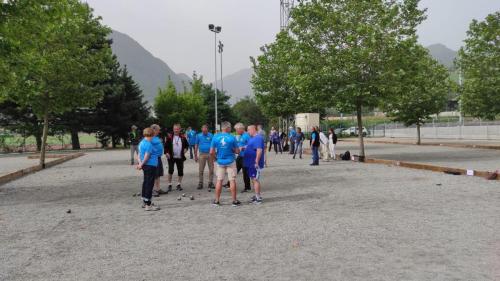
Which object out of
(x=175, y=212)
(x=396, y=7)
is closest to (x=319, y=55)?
(x=396, y=7)

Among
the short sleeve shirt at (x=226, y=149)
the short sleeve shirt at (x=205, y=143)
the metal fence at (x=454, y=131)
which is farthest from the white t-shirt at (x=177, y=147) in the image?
the metal fence at (x=454, y=131)

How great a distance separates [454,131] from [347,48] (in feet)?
98.8

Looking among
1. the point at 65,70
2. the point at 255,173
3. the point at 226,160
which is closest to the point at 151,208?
the point at 226,160

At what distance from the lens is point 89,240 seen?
6969 mm

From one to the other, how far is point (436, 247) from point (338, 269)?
168 cm

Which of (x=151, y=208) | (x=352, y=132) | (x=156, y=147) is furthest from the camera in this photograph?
(x=352, y=132)

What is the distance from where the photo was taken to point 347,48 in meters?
22.0

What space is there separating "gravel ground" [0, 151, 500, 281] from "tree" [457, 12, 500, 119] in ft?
51.4

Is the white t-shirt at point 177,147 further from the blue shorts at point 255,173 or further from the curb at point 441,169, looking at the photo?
the curb at point 441,169

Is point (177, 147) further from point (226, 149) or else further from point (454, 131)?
point (454, 131)

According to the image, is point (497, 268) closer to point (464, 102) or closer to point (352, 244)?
point (352, 244)

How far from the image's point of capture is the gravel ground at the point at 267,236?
207 inches

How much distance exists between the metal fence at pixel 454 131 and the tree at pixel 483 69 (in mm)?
14690

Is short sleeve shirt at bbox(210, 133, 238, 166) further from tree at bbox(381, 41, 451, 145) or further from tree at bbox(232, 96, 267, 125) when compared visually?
tree at bbox(232, 96, 267, 125)
